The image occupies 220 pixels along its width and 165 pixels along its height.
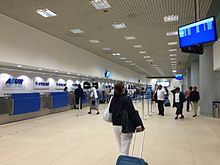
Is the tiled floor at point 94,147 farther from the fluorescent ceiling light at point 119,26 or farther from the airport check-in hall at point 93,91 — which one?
the fluorescent ceiling light at point 119,26

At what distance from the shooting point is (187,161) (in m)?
4.09

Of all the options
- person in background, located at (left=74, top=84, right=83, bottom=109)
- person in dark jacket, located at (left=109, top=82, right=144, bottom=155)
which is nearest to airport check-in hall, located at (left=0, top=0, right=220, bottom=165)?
person in dark jacket, located at (left=109, top=82, right=144, bottom=155)

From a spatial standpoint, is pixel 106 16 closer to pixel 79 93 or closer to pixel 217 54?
pixel 217 54

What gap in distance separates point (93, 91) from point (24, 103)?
3758 millimetres

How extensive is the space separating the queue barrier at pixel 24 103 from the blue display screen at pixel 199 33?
7352 mm

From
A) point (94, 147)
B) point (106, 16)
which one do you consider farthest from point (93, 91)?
point (94, 147)

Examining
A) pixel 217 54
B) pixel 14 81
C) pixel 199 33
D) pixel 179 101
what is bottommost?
pixel 179 101

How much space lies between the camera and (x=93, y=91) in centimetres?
1174

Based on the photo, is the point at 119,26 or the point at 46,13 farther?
the point at 119,26

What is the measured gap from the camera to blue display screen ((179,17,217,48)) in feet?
14.9

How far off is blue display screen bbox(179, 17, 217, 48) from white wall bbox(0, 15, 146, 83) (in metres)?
6.56

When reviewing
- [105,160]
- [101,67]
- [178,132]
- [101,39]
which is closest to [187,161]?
[105,160]

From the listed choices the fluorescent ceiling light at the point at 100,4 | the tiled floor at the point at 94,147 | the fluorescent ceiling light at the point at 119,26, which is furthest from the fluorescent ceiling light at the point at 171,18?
the tiled floor at the point at 94,147

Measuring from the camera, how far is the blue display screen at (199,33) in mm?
4543
